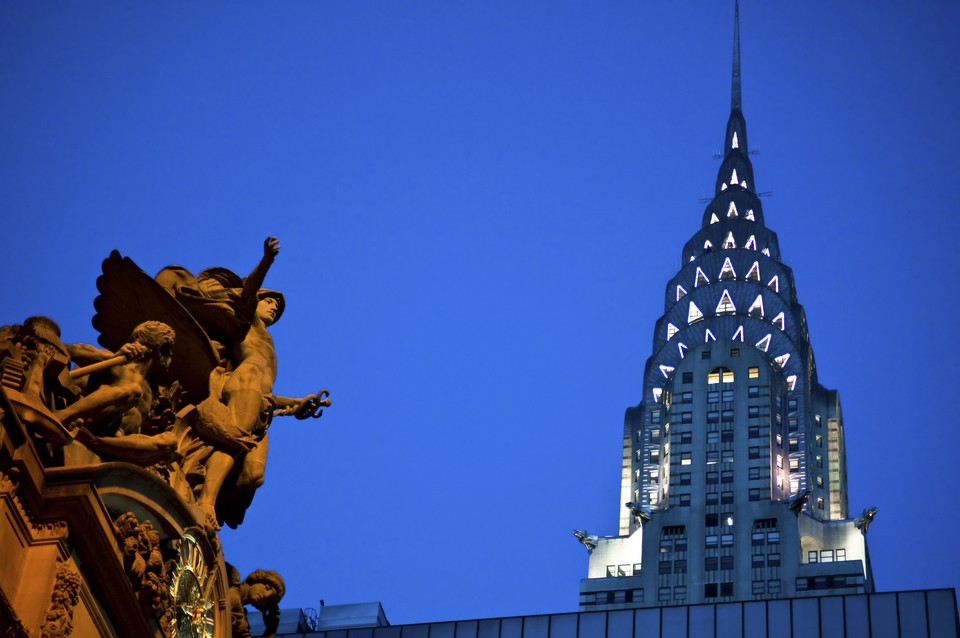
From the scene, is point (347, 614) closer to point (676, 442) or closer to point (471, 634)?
point (471, 634)

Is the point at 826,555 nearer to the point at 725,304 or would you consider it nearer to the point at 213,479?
the point at 725,304

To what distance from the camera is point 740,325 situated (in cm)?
15962

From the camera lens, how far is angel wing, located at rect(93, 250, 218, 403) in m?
25.6

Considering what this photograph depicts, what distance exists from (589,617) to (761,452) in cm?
8971

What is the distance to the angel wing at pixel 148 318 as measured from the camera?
25594mm

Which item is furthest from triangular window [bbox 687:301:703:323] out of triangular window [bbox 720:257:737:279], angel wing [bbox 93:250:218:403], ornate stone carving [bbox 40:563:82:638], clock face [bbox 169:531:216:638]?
ornate stone carving [bbox 40:563:82:638]

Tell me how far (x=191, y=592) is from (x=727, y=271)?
470 ft

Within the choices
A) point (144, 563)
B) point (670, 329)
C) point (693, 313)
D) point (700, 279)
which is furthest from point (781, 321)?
point (144, 563)

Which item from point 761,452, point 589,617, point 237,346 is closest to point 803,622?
point 589,617

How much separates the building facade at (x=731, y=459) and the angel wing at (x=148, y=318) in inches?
4614

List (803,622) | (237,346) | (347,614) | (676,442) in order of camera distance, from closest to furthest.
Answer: (237,346) < (803,622) < (347,614) < (676,442)

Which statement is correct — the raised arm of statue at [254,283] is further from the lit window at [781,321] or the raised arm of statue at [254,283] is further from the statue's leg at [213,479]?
the lit window at [781,321]

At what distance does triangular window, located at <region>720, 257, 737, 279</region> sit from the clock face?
141585 millimetres

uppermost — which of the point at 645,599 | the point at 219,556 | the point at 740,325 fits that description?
the point at 740,325
